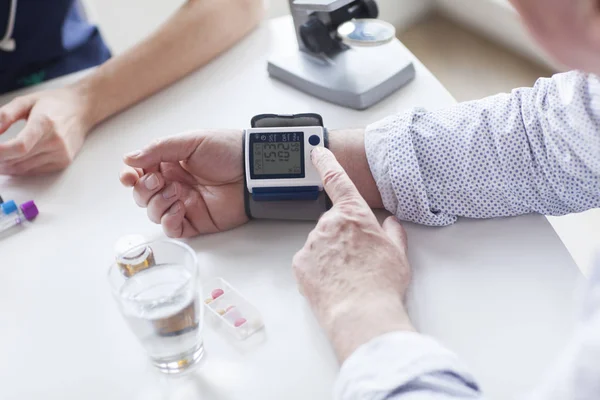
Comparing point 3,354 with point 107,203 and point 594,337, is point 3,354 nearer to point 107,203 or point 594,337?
point 107,203

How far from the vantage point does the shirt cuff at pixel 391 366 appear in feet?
1.89

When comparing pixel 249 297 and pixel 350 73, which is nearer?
pixel 249 297

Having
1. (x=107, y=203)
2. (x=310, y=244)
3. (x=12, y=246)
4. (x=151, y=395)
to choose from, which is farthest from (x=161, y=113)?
(x=151, y=395)

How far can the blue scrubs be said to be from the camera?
50.3 inches

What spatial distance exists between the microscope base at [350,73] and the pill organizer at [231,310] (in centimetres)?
44

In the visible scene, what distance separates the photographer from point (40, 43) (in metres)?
1.31

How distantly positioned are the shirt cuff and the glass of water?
0.56 feet

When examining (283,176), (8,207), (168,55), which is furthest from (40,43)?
(283,176)

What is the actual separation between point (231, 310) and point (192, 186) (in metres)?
0.24

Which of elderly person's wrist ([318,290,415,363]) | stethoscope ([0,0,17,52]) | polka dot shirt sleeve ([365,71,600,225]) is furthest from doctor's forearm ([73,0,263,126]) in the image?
elderly person's wrist ([318,290,415,363])

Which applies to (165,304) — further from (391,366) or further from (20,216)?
(20,216)

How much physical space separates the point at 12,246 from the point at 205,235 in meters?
0.27

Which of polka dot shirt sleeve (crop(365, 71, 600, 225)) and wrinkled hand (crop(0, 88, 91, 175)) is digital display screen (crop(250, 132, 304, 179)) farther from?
wrinkled hand (crop(0, 88, 91, 175))

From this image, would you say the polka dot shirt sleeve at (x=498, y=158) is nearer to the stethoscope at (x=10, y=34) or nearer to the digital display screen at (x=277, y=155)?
the digital display screen at (x=277, y=155)
